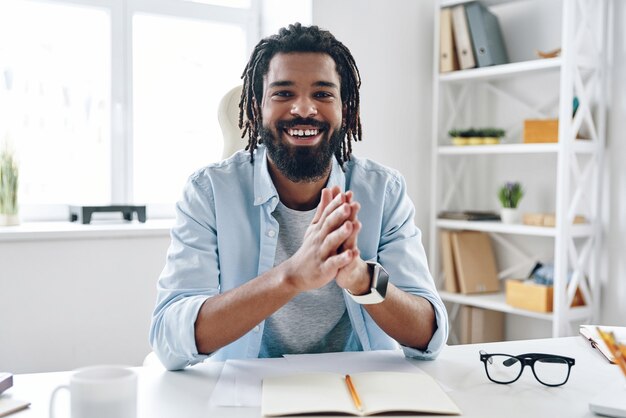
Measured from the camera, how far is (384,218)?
1.53m

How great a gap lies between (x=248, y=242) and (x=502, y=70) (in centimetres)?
179

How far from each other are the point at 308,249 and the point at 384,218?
441 mm

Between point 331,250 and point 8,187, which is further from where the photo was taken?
point 8,187

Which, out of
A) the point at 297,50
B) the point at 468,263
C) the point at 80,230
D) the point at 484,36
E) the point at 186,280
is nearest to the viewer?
the point at 186,280

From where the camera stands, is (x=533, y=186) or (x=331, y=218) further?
(x=533, y=186)

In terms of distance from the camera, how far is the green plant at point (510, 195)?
2.81 metres

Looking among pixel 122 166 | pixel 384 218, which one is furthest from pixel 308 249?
pixel 122 166

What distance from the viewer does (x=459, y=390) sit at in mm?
1024

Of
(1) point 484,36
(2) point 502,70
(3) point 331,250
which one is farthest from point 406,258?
(1) point 484,36

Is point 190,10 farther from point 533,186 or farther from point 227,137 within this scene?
point 533,186

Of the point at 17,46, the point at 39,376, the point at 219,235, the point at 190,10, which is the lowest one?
the point at 39,376

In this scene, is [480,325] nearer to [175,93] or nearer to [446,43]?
[446,43]

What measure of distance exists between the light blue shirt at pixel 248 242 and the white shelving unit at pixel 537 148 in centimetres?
128

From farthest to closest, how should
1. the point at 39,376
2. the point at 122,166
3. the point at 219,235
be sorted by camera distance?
the point at 122,166 < the point at 219,235 < the point at 39,376
